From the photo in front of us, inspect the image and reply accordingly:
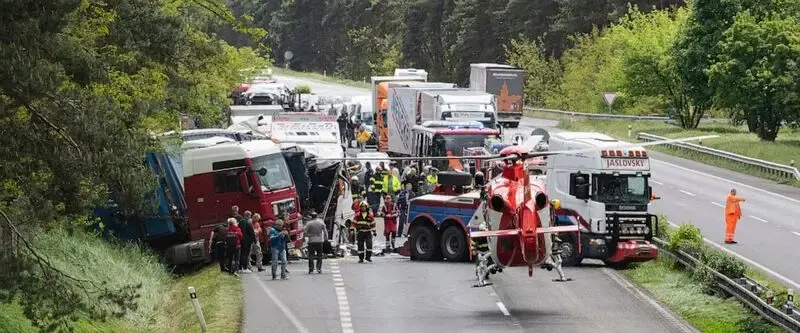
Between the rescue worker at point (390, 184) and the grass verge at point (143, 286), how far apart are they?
853 centimetres

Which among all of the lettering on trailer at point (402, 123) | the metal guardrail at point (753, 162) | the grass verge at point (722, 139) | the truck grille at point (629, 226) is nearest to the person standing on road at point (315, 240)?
the truck grille at point (629, 226)

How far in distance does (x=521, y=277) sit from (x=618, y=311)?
4444 millimetres

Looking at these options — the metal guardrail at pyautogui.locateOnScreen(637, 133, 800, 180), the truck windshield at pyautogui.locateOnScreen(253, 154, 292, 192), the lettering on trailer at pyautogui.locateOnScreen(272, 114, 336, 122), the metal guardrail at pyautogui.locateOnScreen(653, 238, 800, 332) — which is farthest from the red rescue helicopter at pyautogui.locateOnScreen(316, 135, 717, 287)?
the metal guardrail at pyautogui.locateOnScreen(637, 133, 800, 180)

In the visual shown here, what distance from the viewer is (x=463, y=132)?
46.3 metres

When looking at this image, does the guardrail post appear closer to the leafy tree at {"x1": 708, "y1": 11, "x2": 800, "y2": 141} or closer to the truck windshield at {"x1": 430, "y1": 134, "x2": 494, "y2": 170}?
the truck windshield at {"x1": 430, "y1": 134, "x2": 494, "y2": 170}

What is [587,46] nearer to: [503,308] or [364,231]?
[364,231]

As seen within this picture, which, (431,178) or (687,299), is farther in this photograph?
(431,178)

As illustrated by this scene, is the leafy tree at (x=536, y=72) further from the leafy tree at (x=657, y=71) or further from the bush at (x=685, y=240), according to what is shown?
the bush at (x=685, y=240)

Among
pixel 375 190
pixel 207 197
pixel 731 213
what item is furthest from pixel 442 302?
pixel 375 190

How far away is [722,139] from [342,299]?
37.8 meters

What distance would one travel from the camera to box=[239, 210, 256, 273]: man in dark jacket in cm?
3109

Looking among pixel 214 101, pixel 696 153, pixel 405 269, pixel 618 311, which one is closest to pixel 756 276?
pixel 618 311

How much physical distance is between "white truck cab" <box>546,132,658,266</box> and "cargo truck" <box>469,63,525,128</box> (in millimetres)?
43461

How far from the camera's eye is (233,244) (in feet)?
101
